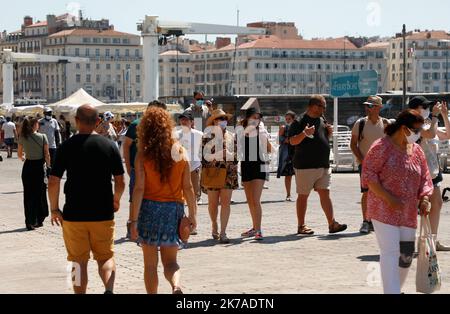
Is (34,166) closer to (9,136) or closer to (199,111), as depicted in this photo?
(199,111)

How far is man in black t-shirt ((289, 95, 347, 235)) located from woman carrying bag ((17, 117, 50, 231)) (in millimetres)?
3847

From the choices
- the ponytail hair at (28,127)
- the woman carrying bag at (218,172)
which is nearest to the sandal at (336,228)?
the woman carrying bag at (218,172)

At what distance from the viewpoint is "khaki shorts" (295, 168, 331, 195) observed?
1388 centimetres

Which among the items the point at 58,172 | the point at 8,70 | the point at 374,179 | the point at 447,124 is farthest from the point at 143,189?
the point at 8,70

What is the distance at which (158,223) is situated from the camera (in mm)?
8641

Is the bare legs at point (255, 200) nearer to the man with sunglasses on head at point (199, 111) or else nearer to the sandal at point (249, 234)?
the sandal at point (249, 234)

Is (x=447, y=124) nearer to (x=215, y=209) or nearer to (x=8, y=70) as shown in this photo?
(x=215, y=209)

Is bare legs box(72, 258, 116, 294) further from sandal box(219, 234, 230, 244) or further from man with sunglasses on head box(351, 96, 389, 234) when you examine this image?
man with sunglasses on head box(351, 96, 389, 234)

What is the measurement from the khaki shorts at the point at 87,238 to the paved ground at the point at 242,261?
42.8 inches

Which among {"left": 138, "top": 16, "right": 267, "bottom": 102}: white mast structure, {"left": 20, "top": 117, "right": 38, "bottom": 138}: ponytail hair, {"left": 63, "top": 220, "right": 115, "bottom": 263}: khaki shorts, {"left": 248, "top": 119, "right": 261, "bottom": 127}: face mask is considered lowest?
{"left": 63, "top": 220, "right": 115, "bottom": 263}: khaki shorts

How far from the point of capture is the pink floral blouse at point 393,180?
8.47 m

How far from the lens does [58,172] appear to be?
28.4 ft

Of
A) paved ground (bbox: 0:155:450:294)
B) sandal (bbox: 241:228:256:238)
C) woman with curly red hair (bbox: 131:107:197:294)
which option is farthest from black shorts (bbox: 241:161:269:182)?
woman with curly red hair (bbox: 131:107:197:294)
